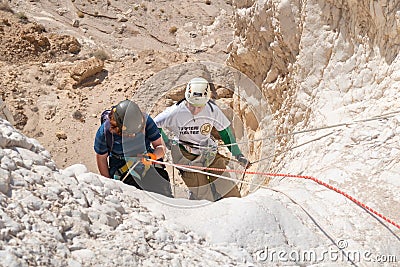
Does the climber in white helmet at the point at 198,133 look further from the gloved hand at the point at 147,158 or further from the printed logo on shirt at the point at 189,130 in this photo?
the gloved hand at the point at 147,158

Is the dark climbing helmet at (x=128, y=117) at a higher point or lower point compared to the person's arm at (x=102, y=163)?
higher

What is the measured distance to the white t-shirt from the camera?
175 inches

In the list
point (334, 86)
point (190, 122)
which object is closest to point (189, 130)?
point (190, 122)

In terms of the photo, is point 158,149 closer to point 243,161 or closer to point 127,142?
point 127,142

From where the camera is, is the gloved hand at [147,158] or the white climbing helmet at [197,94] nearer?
the gloved hand at [147,158]

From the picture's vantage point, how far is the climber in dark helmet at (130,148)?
3682mm

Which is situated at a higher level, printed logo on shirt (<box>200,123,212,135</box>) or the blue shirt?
printed logo on shirt (<box>200,123,212,135</box>)

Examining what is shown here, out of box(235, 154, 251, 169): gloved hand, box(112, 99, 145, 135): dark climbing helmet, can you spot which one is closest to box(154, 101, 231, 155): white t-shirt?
box(235, 154, 251, 169): gloved hand

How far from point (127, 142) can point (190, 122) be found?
32.7 inches

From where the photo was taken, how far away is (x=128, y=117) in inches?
143

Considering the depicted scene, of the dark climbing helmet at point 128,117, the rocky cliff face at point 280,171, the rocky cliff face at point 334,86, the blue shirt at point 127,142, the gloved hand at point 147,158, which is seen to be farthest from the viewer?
the gloved hand at point 147,158

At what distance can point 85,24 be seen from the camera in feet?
44.3

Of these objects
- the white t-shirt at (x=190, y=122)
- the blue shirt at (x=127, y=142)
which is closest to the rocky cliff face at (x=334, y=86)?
the white t-shirt at (x=190, y=122)

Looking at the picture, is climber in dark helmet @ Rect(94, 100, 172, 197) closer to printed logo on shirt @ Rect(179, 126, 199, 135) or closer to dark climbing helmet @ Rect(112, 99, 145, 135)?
dark climbing helmet @ Rect(112, 99, 145, 135)
